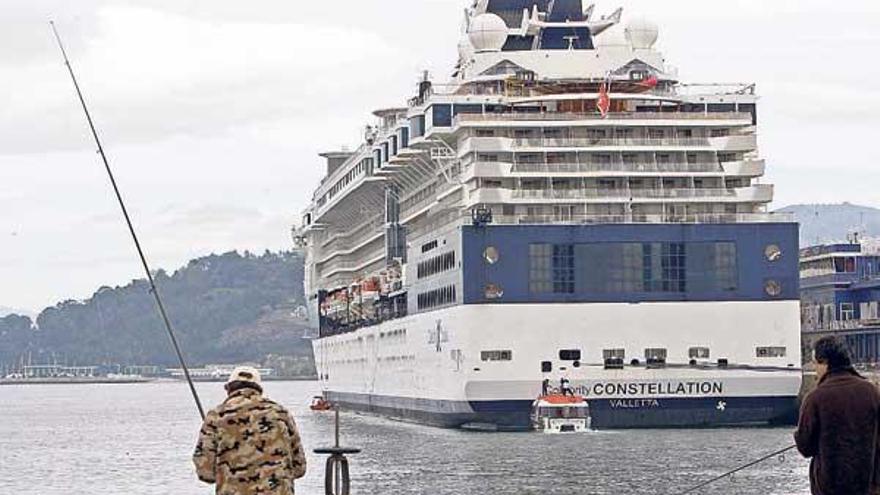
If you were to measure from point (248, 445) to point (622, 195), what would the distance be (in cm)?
5008

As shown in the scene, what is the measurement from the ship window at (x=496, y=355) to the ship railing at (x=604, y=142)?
6.78 m

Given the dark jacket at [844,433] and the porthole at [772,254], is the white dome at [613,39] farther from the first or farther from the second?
the dark jacket at [844,433]

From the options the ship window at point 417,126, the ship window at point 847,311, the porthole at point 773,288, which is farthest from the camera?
the ship window at point 847,311

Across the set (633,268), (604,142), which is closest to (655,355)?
(633,268)

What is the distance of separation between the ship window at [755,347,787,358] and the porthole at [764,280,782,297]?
60.2 inches

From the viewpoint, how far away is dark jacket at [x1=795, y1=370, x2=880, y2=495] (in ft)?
51.8

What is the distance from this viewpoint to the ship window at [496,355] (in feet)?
204

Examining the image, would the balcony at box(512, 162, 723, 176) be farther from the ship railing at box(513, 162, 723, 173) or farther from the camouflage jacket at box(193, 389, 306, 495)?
the camouflage jacket at box(193, 389, 306, 495)

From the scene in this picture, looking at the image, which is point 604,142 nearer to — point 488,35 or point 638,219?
point 638,219

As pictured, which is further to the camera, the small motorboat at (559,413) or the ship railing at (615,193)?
the ship railing at (615,193)

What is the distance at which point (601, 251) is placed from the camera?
63.3m

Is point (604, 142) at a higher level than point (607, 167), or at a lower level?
higher

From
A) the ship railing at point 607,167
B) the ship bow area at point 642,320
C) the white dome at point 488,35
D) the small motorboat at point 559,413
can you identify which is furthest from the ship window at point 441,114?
the small motorboat at point 559,413

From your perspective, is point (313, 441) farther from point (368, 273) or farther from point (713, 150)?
point (368, 273)
